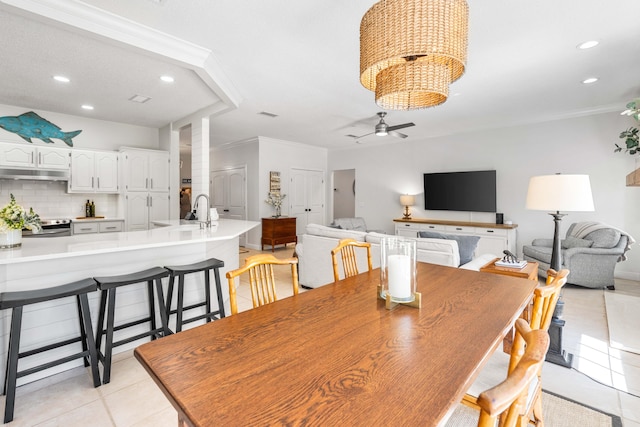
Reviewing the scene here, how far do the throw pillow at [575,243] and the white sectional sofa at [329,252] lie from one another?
1.54m

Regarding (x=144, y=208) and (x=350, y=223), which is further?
(x=350, y=223)

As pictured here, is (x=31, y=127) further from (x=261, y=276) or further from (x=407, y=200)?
(x=407, y=200)

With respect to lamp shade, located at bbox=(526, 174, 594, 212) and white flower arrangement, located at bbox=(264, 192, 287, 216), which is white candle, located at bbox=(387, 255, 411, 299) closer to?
lamp shade, located at bbox=(526, 174, 594, 212)

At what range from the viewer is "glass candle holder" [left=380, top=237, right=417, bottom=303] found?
132 cm

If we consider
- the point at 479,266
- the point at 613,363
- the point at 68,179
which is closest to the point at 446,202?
the point at 479,266

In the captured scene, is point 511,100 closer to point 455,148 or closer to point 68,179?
point 455,148

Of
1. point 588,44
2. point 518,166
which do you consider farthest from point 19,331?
point 518,166

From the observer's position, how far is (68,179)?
4578 mm

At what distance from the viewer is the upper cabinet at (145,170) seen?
5062mm

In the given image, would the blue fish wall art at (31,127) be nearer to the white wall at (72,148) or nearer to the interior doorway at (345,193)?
the white wall at (72,148)

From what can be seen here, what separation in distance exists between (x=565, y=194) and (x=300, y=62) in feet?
8.65

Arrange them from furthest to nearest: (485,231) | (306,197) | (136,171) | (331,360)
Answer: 1. (306,197)
2. (485,231)
3. (136,171)
4. (331,360)

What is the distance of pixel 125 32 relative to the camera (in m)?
2.44

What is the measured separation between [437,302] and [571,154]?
5278mm
